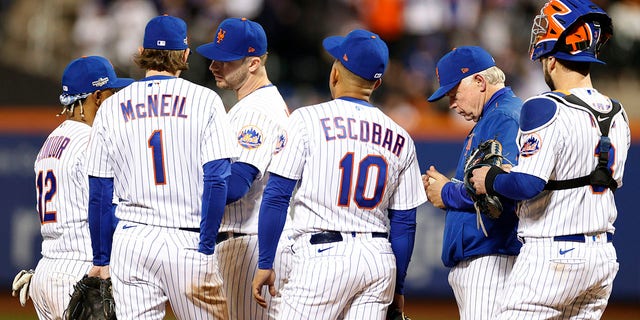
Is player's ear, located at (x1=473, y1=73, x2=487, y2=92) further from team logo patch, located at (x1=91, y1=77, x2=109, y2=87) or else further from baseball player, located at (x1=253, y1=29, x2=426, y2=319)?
team logo patch, located at (x1=91, y1=77, x2=109, y2=87)

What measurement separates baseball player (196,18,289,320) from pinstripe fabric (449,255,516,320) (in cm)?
113

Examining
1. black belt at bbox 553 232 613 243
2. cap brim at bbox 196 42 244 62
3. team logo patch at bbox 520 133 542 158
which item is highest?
cap brim at bbox 196 42 244 62

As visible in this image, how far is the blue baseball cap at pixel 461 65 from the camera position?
17.3 feet

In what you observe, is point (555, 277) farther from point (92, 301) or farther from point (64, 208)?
point (64, 208)

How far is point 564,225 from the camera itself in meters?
4.65

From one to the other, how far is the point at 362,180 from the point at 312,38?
26.1 feet

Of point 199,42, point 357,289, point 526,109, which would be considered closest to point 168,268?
point 357,289

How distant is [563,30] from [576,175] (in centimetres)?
75

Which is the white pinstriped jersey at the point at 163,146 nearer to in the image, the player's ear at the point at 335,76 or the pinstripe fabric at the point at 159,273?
the pinstripe fabric at the point at 159,273

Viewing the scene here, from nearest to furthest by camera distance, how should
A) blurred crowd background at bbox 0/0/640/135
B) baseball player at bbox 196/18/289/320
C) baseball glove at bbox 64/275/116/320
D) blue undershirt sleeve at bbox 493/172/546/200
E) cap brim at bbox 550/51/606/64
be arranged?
blue undershirt sleeve at bbox 493/172/546/200
cap brim at bbox 550/51/606/64
baseball glove at bbox 64/275/116/320
baseball player at bbox 196/18/289/320
blurred crowd background at bbox 0/0/640/135

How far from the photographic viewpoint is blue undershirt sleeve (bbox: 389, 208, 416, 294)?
512 cm

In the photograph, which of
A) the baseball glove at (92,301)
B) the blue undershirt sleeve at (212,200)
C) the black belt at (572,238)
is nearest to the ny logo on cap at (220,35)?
the blue undershirt sleeve at (212,200)

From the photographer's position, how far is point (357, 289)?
4.87m

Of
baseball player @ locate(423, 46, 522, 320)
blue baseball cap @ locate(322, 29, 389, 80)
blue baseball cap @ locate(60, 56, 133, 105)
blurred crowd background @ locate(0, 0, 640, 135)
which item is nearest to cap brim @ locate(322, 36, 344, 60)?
blue baseball cap @ locate(322, 29, 389, 80)
